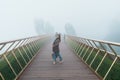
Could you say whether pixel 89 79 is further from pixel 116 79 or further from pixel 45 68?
pixel 45 68

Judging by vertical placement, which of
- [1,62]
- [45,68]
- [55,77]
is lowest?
[45,68]

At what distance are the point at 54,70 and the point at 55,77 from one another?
5.86 ft

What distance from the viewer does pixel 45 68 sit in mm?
13633

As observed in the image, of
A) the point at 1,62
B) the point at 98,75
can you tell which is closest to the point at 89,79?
the point at 98,75

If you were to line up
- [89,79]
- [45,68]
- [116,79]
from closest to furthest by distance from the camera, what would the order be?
[116,79]
[89,79]
[45,68]

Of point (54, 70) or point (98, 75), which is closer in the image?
point (98, 75)

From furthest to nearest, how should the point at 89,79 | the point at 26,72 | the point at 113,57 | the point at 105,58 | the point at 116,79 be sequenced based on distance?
the point at 26,72 → the point at 105,58 → the point at 89,79 → the point at 113,57 → the point at 116,79

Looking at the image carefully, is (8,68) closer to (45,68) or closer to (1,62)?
(1,62)

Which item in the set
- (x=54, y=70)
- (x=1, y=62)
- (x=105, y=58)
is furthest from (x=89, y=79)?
(x=1, y=62)

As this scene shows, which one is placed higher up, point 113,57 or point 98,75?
point 113,57

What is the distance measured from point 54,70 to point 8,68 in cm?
283

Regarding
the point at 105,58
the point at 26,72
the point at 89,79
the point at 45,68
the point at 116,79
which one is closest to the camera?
the point at 116,79

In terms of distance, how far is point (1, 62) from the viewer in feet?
35.7

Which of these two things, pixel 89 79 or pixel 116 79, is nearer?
pixel 116 79
